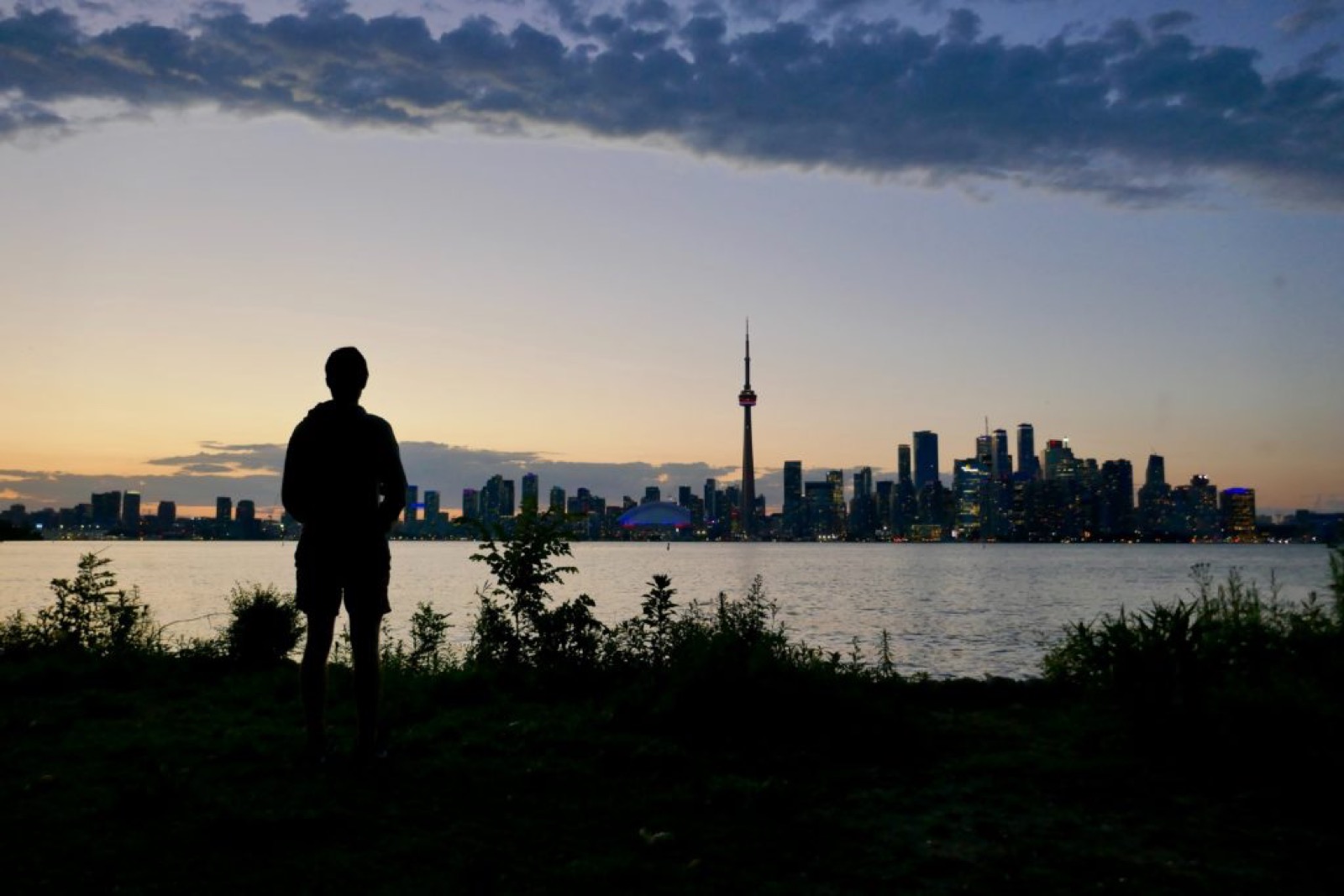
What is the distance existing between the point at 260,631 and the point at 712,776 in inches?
307

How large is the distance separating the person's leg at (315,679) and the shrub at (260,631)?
5856 millimetres

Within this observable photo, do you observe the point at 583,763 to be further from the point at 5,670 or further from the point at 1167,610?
the point at 5,670

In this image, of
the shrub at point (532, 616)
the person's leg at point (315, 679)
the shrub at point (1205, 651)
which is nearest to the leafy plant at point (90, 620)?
the shrub at point (532, 616)

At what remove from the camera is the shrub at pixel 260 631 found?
11438 millimetres

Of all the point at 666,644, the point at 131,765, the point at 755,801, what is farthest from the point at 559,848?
the point at 666,644

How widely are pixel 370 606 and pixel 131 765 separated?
2021mm

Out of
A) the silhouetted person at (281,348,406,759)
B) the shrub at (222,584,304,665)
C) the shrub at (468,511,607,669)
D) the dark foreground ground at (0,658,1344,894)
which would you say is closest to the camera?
the dark foreground ground at (0,658,1344,894)

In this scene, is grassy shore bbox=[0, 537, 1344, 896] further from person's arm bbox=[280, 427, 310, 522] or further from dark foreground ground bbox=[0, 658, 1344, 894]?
person's arm bbox=[280, 427, 310, 522]

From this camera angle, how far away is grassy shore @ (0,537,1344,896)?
432cm

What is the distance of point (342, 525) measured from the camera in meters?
6.07

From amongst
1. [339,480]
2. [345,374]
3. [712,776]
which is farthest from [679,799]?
[345,374]

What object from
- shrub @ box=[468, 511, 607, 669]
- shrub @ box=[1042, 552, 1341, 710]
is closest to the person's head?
shrub @ box=[468, 511, 607, 669]

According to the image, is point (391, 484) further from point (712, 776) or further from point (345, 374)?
point (712, 776)

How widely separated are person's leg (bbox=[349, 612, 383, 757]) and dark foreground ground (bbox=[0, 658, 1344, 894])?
194 millimetres
